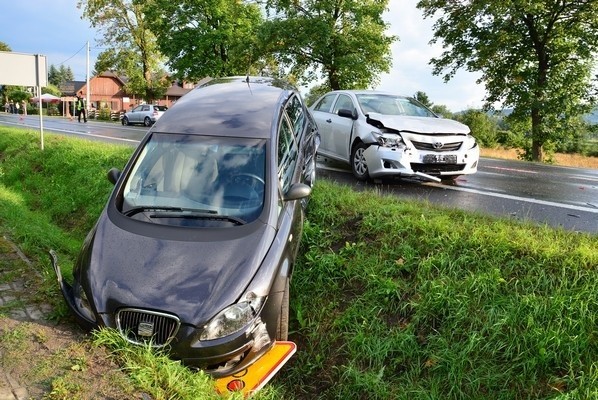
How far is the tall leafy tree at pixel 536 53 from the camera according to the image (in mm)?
21781

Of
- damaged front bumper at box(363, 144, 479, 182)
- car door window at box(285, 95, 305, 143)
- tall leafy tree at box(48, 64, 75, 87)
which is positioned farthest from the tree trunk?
tall leafy tree at box(48, 64, 75, 87)

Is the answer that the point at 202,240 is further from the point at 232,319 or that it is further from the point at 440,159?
the point at 440,159

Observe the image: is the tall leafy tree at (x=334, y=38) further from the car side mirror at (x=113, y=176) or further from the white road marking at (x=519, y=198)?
the car side mirror at (x=113, y=176)

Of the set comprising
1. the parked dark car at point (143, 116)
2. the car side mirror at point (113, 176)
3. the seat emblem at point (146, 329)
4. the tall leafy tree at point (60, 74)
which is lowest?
the seat emblem at point (146, 329)

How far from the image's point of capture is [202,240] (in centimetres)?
340

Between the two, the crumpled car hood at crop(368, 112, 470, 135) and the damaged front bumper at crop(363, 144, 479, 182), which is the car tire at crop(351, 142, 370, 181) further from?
the crumpled car hood at crop(368, 112, 470, 135)

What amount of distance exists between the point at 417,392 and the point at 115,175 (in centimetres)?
330

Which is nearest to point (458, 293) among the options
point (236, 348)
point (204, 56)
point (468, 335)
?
point (468, 335)

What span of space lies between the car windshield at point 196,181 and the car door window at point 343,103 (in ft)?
14.6

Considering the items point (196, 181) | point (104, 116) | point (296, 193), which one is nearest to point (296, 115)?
point (296, 193)

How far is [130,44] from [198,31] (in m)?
16.6

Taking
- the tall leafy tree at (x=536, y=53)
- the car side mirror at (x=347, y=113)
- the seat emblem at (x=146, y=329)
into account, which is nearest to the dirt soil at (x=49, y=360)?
the seat emblem at (x=146, y=329)

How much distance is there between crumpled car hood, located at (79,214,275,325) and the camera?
3037 millimetres

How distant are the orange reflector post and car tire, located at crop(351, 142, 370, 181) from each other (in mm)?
4561
